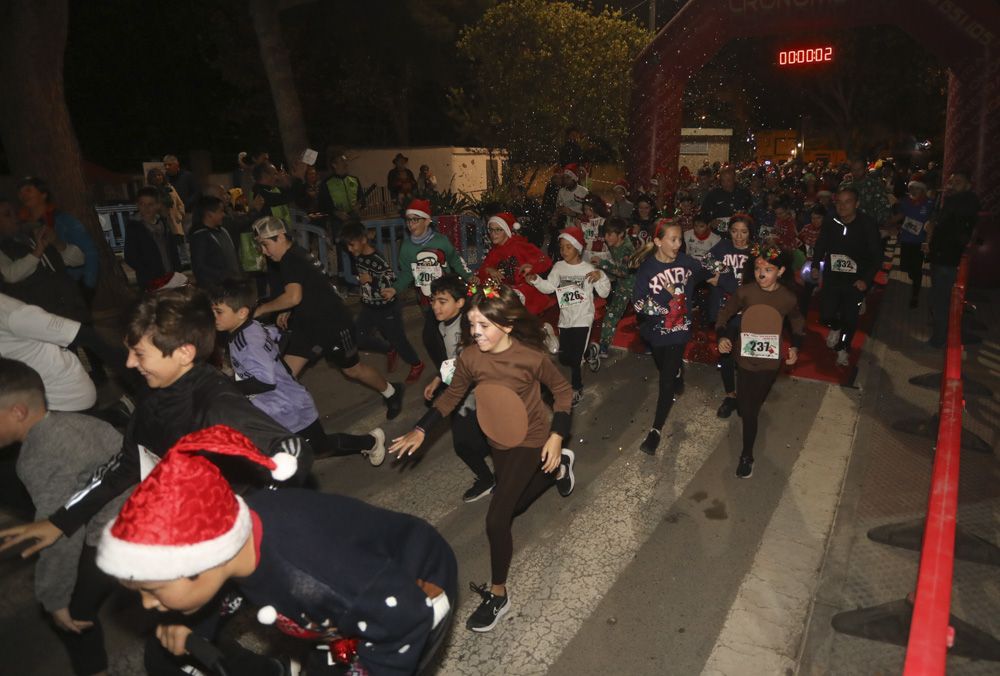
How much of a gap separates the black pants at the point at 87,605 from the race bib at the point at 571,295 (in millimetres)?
4606

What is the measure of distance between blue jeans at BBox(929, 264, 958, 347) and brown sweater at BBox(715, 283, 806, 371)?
13.6ft

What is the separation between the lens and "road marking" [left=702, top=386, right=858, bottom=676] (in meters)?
3.69

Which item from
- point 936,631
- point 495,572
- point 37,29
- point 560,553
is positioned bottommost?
point 560,553

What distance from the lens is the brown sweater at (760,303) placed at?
5.29 metres

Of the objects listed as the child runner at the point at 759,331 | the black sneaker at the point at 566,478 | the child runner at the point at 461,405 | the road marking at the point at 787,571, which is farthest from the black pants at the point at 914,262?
the child runner at the point at 461,405

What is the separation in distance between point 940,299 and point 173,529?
9.41m

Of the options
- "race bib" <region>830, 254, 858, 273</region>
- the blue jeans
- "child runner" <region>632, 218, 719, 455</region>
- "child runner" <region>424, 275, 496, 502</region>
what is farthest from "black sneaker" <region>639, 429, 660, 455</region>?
the blue jeans

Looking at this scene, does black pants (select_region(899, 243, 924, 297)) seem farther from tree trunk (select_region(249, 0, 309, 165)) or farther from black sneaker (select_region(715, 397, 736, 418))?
tree trunk (select_region(249, 0, 309, 165))

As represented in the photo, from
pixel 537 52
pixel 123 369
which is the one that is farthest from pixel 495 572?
pixel 537 52

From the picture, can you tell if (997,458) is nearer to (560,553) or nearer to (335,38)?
(560,553)

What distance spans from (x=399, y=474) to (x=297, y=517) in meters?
3.70

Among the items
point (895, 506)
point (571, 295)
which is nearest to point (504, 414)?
point (571, 295)

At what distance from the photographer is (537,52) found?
A: 73.1 feet

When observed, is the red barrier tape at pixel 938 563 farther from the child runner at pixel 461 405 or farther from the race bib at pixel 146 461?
the race bib at pixel 146 461
